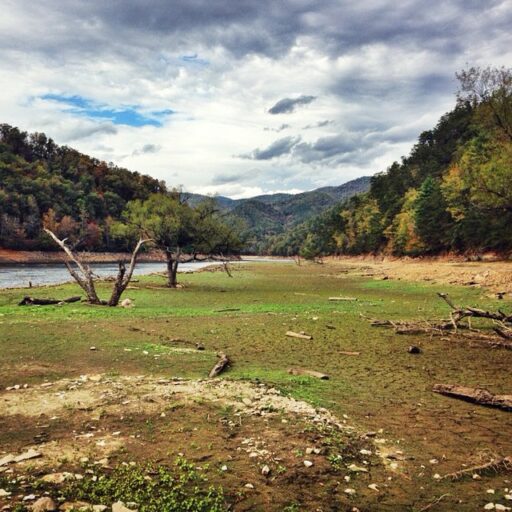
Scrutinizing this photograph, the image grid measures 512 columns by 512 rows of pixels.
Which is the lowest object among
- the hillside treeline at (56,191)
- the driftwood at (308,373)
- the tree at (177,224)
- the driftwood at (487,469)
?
the driftwood at (308,373)

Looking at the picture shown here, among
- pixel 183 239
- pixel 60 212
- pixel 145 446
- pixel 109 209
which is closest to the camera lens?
pixel 145 446

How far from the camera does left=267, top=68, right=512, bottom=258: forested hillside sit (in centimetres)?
3172

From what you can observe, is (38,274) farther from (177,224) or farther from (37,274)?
(177,224)

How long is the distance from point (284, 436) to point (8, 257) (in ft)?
364

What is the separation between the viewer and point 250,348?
44.0ft

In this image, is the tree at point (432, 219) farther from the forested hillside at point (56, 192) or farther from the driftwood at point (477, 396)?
the driftwood at point (477, 396)

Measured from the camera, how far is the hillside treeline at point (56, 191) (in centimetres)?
10888

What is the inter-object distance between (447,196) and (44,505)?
49.1 m

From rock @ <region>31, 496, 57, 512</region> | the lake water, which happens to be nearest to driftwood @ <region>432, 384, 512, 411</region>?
rock @ <region>31, 496, 57, 512</region>

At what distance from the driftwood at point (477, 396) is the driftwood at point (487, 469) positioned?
247 cm

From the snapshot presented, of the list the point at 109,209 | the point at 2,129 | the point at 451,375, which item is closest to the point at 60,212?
the point at 109,209

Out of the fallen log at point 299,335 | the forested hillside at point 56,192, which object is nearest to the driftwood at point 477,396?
the fallen log at point 299,335

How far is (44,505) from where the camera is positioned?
4281mm

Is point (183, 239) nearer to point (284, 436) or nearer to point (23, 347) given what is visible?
point (23, 347)
